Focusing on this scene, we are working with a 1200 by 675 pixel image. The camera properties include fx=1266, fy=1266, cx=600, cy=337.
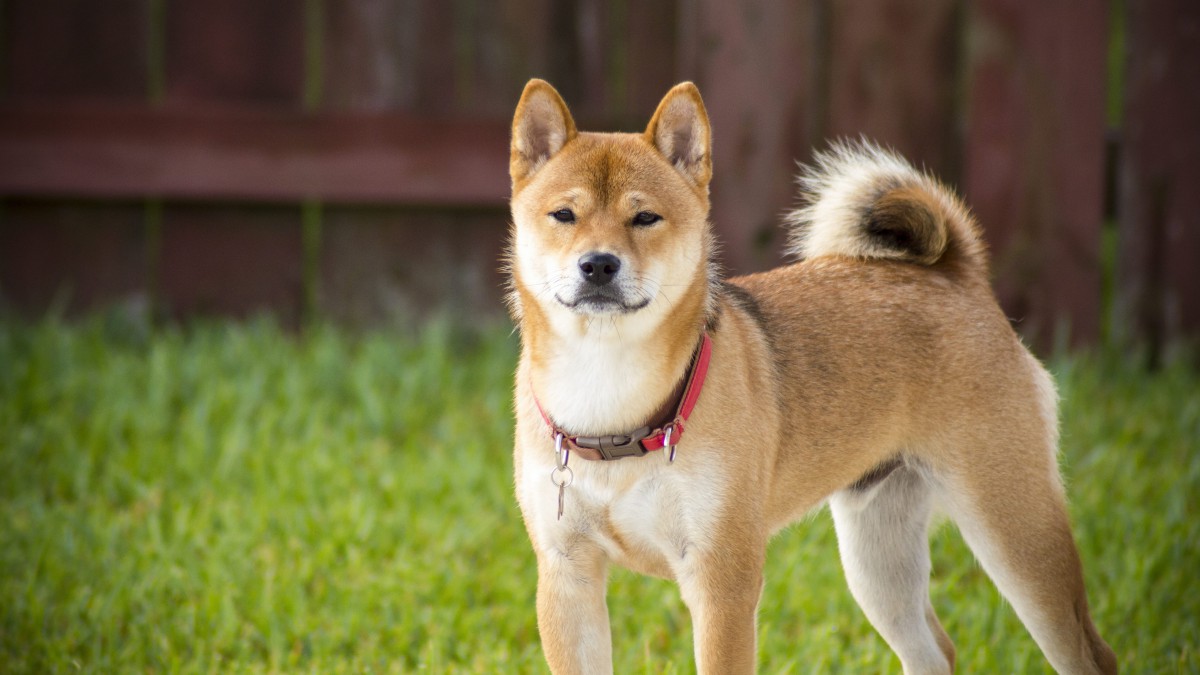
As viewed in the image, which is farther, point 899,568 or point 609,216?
point 899,568

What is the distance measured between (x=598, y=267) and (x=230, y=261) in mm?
4212

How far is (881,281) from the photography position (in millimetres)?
3619

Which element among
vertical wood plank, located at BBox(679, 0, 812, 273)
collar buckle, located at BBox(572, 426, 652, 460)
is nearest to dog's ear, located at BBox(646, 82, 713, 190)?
collar buckle, located at BBox(572, 426, 652, 460)

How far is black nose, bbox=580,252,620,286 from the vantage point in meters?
2.93

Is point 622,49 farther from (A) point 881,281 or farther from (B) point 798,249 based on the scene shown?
(A) point 881,281

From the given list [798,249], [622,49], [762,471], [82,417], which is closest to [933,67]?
[622,49]

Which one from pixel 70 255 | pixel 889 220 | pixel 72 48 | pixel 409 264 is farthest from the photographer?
pixel 409 264

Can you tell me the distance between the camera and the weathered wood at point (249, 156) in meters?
6.28

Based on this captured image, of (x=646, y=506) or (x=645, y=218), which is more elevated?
(x=645, y=218)

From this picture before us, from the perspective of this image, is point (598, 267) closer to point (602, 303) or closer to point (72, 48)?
point (602, 303)

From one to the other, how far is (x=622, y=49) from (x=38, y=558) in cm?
385

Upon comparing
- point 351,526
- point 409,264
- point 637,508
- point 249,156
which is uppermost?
point 249,156

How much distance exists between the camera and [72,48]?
649 cm

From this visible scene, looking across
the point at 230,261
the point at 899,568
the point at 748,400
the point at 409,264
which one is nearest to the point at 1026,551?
the point at 899,568
